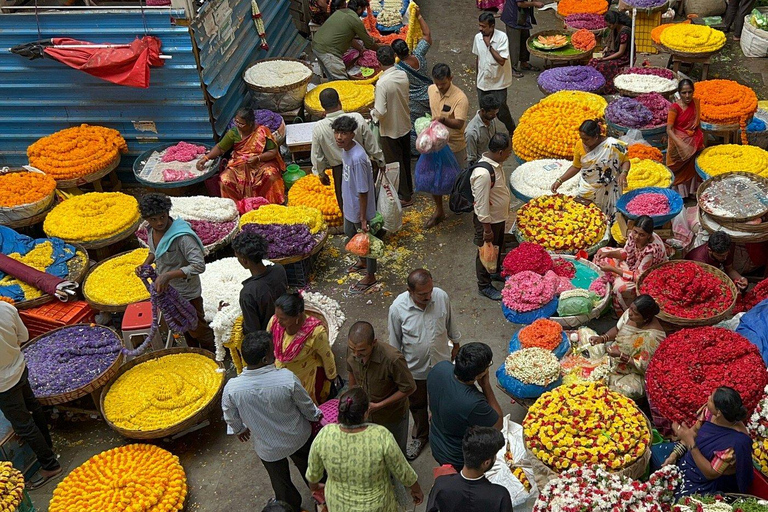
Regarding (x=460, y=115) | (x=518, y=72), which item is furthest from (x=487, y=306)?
(x=518, y=72)

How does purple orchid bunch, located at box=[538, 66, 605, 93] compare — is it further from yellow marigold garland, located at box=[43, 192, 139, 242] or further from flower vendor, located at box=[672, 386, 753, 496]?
flower vendor, located at box=[672, 386, 753, 496]

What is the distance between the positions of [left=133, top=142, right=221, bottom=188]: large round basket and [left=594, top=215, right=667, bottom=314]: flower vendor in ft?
15.6

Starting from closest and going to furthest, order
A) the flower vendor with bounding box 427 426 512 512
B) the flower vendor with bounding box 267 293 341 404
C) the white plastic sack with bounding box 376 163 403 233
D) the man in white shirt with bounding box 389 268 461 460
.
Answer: the flower vendor with bounding box 427 426 512 512, the flower vendor with bounding box 267 293 341 404, the man in white shirt with bounding box 389 268 461 460, the white plastic sack with bounding box 376 163 403 233

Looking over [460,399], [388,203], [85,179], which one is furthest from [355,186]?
[85,179]

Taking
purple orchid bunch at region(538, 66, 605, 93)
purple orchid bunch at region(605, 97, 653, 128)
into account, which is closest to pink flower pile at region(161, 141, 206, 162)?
purple orchid bunch at region(538, 66, 605, 93)

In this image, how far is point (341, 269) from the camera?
27.7 feet

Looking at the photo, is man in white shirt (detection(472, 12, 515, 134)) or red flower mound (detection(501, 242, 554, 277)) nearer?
red flower mound (detection(501, 242, 554, 277))

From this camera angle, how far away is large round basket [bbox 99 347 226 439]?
6.16 meters

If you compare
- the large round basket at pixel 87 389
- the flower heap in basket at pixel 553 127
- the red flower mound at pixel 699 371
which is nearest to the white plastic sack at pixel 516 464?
the red flower mound at pixel 699 371

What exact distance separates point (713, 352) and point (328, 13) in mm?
8716

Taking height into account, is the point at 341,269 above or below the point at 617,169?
below

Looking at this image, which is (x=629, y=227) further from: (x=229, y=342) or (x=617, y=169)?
(x=229, y=342)

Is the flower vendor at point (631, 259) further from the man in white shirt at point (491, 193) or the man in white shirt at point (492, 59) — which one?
the man in white shirt at point (492, 59)

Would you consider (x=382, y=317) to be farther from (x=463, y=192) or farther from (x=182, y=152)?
(x=182, y=152)
